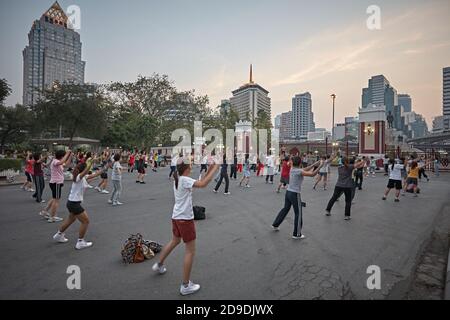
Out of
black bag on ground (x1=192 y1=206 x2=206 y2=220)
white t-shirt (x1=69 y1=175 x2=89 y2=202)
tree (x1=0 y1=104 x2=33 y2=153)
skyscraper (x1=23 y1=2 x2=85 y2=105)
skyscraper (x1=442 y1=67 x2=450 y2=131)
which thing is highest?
skyscraper (x1=23 y1=2 x2=85 y2=105)

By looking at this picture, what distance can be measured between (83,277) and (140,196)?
7.49 m

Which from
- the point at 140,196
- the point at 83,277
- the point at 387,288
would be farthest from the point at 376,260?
the point at 140,196

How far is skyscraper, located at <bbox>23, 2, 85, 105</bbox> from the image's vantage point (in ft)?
408

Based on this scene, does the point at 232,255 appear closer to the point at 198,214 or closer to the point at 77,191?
the point at 198,214

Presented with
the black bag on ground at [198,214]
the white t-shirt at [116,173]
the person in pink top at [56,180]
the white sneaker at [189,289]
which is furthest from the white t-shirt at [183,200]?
the white t-shirt at [116,173]

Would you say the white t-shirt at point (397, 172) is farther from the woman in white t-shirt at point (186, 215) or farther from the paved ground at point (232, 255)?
the woman in white t-shirt at point (186, 215)

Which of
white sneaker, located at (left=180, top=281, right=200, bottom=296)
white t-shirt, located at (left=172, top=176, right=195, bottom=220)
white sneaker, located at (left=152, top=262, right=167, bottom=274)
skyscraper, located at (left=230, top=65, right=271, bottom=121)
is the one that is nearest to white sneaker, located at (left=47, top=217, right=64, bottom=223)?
white sneaker, located at (left=152, top=262, right=167, bottom=274)

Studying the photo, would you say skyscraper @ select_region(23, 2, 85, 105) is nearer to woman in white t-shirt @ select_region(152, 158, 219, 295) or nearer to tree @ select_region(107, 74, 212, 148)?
tree @ select_region(107, 74, 212, 148)

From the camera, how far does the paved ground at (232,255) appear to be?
11.6 ft

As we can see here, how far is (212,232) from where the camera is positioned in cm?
615

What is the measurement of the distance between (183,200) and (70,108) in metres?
34.1

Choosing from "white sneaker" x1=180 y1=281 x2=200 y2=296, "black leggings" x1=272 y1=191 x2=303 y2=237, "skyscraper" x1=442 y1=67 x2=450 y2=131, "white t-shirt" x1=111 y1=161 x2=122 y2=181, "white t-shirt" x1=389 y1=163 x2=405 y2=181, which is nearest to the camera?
"white sneaker" x1=180 y1=281 x2=200 y2=296

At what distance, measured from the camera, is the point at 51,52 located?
134000 millimetres

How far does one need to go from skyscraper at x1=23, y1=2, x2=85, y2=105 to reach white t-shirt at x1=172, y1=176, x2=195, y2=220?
14167 cm
